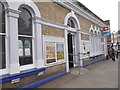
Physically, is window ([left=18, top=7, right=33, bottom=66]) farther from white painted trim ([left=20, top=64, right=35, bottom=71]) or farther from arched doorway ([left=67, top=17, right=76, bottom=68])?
arched doorway ([left=67, top=17, right=76, bottom=68])

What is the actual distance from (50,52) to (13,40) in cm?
186

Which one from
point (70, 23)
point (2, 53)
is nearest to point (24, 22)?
point (2, 53)

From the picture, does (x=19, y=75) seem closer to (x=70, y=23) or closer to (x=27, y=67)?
(x=27, y=67)

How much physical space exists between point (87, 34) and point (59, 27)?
154 inches

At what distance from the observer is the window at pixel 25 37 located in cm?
383

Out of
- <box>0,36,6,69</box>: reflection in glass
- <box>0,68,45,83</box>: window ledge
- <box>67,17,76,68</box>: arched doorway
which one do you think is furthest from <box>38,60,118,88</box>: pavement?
<box>67,17,76,68</box>: arched doorway

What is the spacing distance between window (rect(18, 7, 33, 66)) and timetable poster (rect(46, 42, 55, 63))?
30.4 inches

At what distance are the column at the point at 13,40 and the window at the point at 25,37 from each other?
11.1 inches

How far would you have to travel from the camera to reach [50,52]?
4820 mm

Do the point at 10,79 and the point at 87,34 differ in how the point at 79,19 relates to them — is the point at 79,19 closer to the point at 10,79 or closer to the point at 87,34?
the point at 87,34

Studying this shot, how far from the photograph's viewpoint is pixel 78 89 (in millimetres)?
3602

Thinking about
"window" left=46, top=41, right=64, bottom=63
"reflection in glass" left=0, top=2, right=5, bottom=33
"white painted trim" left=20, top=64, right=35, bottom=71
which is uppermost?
"reflection in glass" left=0, top=2, right=5, bottom=33

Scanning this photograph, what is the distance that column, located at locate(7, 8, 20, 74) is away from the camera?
3.35m

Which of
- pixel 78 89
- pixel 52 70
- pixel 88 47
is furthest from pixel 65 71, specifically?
pixel 88 47
